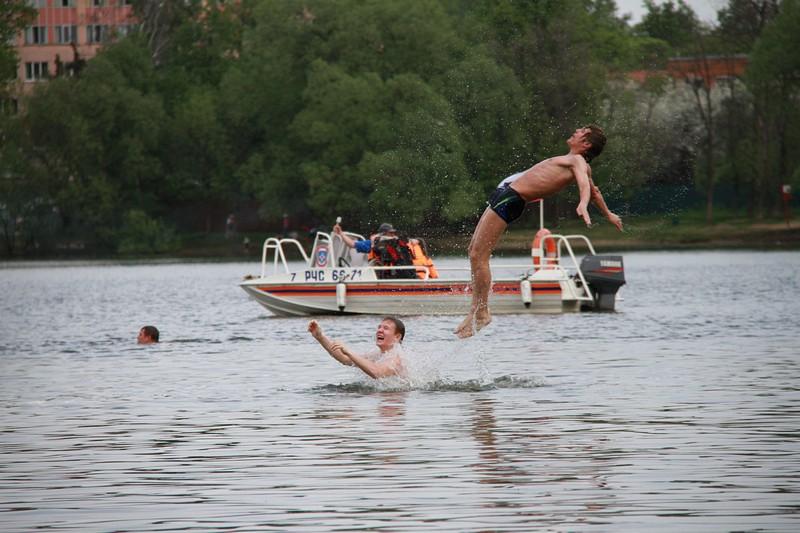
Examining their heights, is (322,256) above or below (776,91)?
below

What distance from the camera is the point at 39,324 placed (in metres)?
40.0

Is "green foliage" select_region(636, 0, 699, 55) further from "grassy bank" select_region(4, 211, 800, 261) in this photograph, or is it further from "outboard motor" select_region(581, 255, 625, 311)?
"outboard motor" select_region(581, 255, 625, 311)

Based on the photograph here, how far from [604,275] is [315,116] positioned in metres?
58.1

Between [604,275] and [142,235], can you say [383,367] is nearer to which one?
[604,275]

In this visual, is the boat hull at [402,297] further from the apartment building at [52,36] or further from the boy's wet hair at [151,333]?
the apartment building at [52,36]

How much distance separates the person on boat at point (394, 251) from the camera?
3578 centimetres

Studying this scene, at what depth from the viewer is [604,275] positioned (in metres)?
38.1

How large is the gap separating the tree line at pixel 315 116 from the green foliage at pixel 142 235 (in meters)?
0.13

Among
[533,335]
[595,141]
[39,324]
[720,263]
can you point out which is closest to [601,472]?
[595,141]

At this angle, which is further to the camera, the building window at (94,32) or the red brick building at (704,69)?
the building window at (94,32)

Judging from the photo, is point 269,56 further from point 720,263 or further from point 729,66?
point 720,263

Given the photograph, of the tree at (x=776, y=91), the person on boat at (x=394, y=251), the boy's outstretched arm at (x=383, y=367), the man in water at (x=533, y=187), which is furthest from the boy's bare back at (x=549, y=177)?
the tree at (x=776, y=91)

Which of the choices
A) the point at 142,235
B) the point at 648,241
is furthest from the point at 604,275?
the point at 142,235

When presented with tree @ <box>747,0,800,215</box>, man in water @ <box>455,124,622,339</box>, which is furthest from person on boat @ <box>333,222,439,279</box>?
tree @ <box>747,0,800,215</box>
